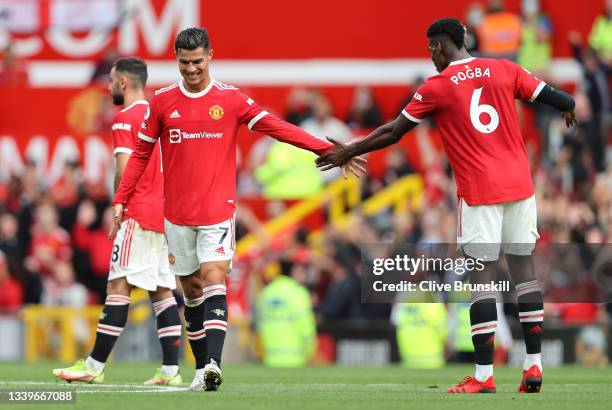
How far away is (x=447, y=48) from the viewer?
33.3ft

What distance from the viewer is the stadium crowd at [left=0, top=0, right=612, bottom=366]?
18.4 metres

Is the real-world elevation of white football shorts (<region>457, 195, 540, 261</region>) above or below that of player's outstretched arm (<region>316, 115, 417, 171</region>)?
below

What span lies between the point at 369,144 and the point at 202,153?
118 cm

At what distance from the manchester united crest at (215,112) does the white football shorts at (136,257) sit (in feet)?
5.17

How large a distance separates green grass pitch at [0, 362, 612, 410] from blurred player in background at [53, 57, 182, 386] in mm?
265

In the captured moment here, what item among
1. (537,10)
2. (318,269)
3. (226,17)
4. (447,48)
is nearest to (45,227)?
(318,269)

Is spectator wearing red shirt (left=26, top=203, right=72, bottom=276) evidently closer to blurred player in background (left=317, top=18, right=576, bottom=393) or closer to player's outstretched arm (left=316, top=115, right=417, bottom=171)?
player's outstretched arm (left=316, top=115, right=417, bottom=171)

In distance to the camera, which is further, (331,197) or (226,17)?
(226,17)

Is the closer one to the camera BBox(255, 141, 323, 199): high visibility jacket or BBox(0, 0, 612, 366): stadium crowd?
BBox(0, 0, 612, 366): stadium crowd

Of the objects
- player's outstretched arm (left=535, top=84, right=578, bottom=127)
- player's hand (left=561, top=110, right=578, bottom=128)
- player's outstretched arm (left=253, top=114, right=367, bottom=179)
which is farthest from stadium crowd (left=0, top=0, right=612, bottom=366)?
player's outstretched arm (left=253, top=114, right=367, bottom=179)

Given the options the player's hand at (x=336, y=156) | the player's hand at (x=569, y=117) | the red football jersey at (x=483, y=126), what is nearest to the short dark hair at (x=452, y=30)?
the red football jersey at (x=483, y=126)

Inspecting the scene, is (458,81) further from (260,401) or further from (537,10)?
(537,10)

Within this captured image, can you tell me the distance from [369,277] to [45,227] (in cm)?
1062

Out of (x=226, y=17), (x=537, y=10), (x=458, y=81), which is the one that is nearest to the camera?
(x=458, y=81)
